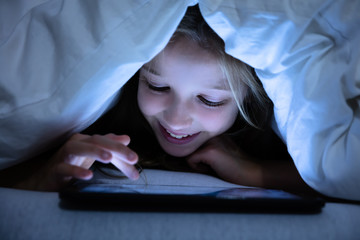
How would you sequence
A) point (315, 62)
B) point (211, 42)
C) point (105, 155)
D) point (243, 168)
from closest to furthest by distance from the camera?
point (105, 155) → point (315, 62) → point (211, 42) → point (243, 168)

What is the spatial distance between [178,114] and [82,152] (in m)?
0.28

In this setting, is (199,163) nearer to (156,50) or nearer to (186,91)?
(186,91)

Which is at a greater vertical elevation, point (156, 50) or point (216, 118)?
point (156, 50)

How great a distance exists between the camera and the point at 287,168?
0.87 m

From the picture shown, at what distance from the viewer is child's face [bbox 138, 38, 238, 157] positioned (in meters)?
0.70

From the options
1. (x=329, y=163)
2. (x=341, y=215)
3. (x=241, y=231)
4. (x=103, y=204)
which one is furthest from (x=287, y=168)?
(x=103, y=204)

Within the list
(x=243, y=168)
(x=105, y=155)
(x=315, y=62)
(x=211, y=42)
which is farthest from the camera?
(x=243, y=168)

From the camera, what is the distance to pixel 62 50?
58cm

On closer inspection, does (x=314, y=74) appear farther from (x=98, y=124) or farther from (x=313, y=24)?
(x=98, y=124)

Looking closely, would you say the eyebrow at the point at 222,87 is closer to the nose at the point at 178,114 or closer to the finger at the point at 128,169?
the nose at the point at 178,114

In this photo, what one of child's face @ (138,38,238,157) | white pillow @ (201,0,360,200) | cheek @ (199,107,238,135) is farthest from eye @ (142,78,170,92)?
white pillow @ (201,0,360,200)

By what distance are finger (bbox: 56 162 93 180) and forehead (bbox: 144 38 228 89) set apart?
30 cm

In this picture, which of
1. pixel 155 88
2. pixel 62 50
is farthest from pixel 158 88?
pixel 62 50

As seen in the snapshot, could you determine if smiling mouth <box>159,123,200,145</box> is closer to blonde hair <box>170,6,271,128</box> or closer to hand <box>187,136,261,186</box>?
hand <box>187,136,261,186</box>
